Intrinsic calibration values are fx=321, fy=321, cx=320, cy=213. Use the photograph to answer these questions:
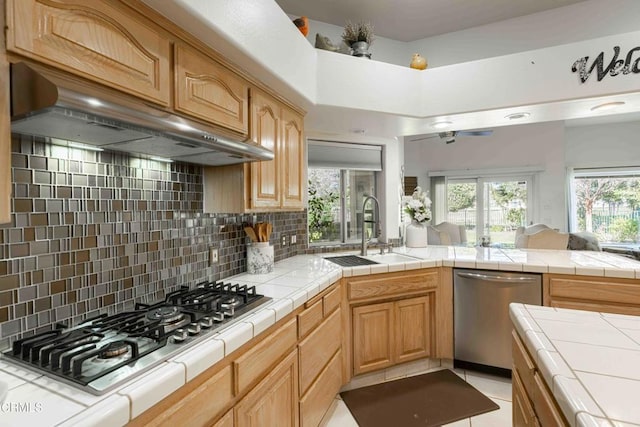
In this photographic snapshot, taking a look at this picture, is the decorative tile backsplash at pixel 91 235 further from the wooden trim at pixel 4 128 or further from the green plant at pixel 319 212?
the green plant at pixel 319 212

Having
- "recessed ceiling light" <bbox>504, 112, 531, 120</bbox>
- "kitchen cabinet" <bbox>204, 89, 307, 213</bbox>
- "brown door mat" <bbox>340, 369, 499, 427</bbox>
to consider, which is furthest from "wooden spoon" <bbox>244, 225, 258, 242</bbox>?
"recessed ceiling light" <bbox>504, 112, 531, 120</bbox>

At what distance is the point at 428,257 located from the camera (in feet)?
8.80

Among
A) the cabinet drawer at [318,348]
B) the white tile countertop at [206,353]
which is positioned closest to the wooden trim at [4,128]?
the white tile countertop at [206,353]

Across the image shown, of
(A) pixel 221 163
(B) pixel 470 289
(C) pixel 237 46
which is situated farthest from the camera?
(B) pixel 470 289

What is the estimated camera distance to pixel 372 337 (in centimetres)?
236

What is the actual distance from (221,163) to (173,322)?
888 mm

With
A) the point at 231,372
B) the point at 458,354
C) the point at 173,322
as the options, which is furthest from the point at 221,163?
the point at 458,354

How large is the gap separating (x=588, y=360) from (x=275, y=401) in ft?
3.67

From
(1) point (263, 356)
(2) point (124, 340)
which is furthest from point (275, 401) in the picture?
(2) point (124, 340)

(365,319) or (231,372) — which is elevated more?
(231,372)

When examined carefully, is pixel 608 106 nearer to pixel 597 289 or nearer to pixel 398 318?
pixel 597 289

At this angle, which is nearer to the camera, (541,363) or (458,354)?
(541,363)

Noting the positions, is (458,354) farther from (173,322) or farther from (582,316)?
(173,322)

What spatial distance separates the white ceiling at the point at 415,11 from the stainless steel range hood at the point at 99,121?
75.2 inches
